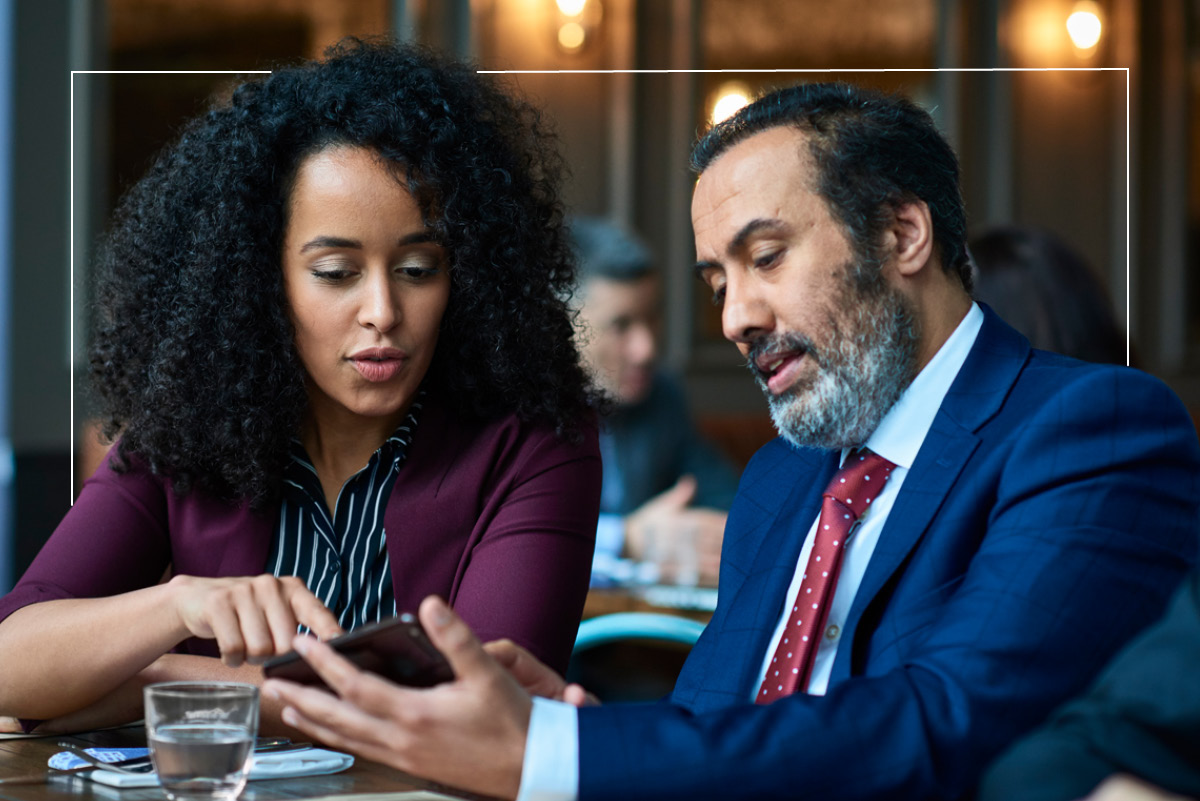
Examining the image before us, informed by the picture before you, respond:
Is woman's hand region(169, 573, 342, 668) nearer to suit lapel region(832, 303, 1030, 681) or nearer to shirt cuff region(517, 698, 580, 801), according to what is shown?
shirt cuff region(517, 698, 580, 801)

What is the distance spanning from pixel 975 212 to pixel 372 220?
209 inches

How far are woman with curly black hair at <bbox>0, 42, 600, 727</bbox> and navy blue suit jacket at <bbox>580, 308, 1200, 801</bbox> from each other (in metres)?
0.48

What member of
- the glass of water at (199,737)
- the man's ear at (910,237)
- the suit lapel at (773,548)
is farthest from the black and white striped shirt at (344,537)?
the man's ear at (910,237)

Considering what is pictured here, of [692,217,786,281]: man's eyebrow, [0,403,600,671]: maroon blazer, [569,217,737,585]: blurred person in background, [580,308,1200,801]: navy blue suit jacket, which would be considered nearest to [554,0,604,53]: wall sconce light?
[569,217,737,585]: blurred person in background

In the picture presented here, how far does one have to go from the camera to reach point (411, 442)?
183 cm

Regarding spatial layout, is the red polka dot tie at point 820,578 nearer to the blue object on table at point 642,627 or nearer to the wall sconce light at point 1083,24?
the blue object on table at point 642,627

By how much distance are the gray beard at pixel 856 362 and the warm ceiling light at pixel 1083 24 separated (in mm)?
5416

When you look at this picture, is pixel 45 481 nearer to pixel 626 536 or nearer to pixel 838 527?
pixel 626 536

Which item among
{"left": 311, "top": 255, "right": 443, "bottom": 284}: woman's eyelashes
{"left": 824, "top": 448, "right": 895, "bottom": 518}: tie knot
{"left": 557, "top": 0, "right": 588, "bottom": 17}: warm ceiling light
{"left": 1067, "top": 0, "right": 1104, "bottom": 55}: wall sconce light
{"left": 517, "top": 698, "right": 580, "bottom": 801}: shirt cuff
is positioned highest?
{"left": 1067, "top": 0, "right": 1104, "bottom": 55}: wall sconce light

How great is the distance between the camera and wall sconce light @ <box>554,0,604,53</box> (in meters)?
5.81

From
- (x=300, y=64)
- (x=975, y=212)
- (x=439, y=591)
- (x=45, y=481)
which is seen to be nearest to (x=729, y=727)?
(x=439, y=591)

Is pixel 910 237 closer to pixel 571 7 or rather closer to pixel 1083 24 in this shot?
pixel 571 7

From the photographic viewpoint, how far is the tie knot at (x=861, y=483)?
4.83 feet

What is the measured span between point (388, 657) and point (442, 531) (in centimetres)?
67
